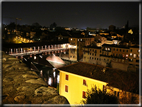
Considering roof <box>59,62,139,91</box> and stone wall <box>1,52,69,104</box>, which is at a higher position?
stone wall <box>1,52,69,104</box>

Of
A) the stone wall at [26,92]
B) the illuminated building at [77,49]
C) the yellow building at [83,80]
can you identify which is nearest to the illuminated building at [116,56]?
the illuminated building at [77,49]

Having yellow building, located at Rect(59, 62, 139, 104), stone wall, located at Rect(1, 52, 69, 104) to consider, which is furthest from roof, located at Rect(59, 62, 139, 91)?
stone wall, located at Rect(1, 52, 69, 104)

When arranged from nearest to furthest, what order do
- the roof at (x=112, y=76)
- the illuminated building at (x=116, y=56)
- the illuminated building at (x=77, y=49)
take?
1. the roof at (x=112, y=76)
2. the illuminated building at (x=116, y=56)
3. the illuminated building at (x=77, y=49)

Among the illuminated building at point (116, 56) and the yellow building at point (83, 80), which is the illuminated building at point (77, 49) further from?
the yellow building at point (83, 80)

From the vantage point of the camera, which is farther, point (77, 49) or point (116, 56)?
point (77, 49)

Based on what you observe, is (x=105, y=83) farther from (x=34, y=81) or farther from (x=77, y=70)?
(x=34, y=81)

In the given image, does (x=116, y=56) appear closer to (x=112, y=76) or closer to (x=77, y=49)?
(x=77, y=49)

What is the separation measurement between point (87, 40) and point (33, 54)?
1718 cm

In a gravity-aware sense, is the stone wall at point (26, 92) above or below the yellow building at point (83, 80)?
above

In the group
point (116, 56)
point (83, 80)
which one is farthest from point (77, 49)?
point (83, 80)

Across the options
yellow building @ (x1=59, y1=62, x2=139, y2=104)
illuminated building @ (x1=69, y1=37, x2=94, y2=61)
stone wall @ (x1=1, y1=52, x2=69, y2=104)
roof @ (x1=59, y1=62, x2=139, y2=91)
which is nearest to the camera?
stone wall @ (x1=1, y1=52, x2=69, y2=104)

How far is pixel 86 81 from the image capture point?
9.67m

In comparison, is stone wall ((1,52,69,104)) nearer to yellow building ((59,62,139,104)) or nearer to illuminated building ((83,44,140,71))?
yellow building ((59,62,139,104))

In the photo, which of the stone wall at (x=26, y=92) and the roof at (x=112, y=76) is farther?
the roof at (x=112, y=76)
